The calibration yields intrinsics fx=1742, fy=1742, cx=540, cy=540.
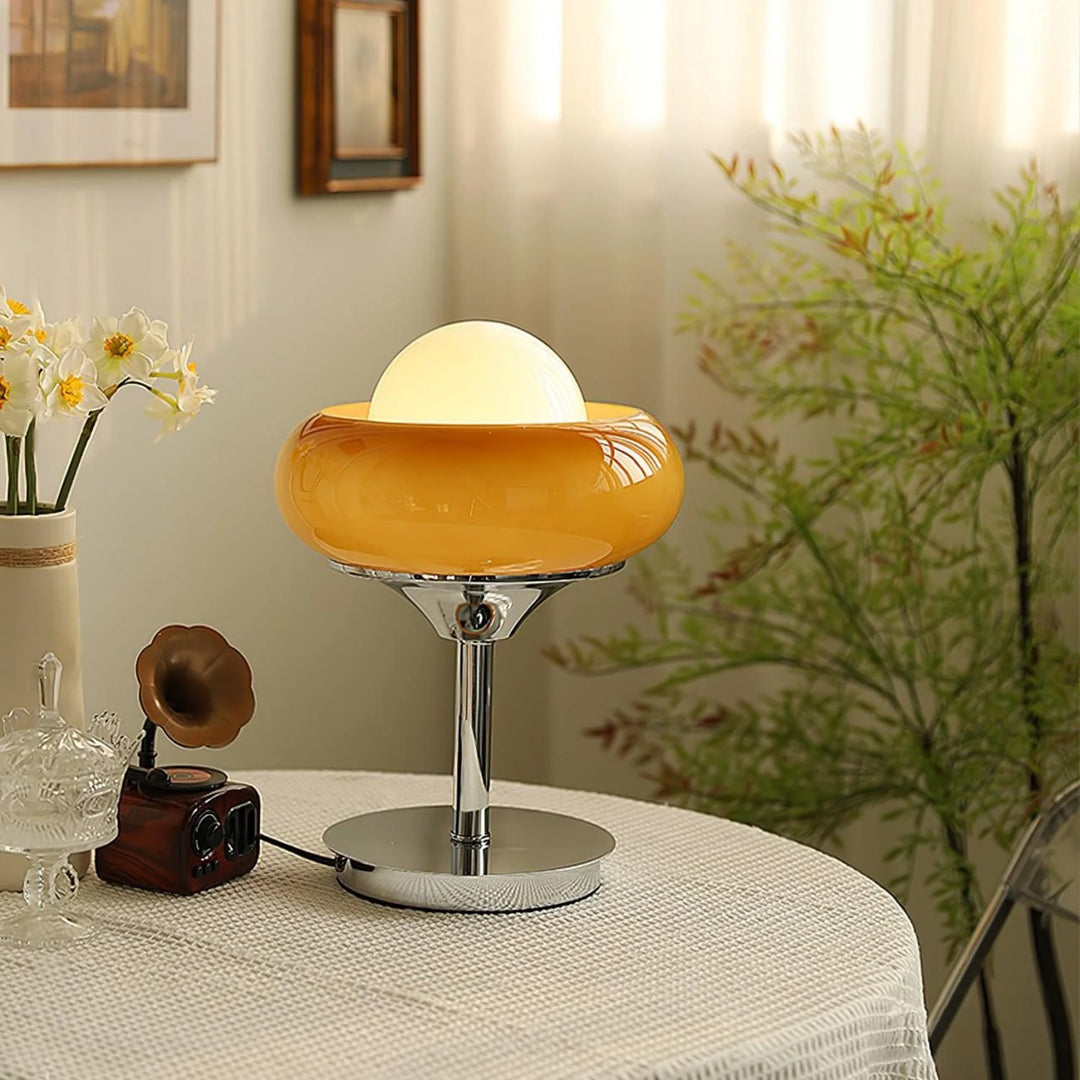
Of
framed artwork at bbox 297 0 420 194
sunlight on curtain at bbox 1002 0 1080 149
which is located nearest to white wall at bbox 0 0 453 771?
framed artwork at bbox 297 0 420 194

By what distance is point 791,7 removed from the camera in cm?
218

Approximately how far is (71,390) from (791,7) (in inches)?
50.5

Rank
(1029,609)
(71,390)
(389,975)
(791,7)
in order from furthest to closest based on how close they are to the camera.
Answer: (791,7) → (1029,609) → (71,390) → (389,975)

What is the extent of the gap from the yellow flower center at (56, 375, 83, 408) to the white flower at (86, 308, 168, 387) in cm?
3

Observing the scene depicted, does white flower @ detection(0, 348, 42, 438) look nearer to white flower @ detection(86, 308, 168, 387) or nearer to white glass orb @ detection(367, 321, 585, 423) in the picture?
white flower @ detection(86, 308, 168, 387)

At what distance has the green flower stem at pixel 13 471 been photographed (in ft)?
4.03

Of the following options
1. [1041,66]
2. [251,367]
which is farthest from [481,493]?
[1041,66]

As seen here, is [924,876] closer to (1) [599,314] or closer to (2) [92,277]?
(1) [599,314]

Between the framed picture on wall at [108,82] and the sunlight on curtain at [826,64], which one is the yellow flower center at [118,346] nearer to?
the framed picture on wall at [108,82]

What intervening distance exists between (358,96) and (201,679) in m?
1.05

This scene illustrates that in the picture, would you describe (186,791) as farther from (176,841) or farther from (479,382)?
(479,382)

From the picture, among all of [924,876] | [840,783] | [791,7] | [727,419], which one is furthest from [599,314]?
[924,876]

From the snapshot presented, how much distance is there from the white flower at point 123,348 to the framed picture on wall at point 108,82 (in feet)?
A: 1.46

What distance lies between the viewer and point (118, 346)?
1.25 m
